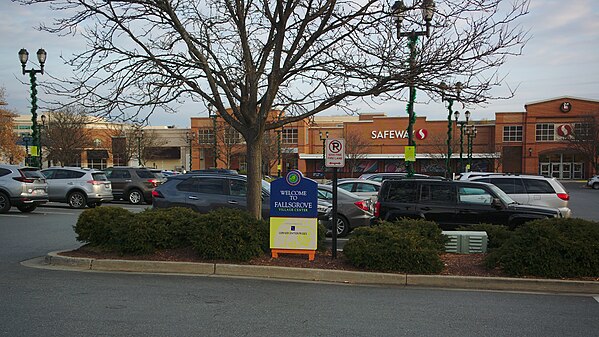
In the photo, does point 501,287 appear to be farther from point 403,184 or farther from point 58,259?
point 58,259

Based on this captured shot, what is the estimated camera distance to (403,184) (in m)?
12.9

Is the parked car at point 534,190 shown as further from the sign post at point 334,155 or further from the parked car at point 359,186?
the sign post at point 334,155

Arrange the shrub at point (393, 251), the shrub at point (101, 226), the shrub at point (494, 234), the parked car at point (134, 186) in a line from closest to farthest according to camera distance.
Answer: the shrub at point (393, 251), the shrub at point (101, 226), the shrub at point (494, 234), the parked car at point (134, 186)

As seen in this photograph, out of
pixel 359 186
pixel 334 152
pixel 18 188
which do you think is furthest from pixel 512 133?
pixel 334 152

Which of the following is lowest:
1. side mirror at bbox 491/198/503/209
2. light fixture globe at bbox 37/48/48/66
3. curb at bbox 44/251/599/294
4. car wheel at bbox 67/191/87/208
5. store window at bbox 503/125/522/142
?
curb at bbox 44/251/599/294

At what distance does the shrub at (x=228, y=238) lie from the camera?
941 cm

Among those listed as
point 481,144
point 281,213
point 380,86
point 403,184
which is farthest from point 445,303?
point 481,144

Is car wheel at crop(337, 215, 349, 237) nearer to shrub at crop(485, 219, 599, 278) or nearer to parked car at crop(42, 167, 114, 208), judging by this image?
shrub at crop(485, 219, 599, 278)

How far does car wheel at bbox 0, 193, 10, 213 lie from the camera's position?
1848cm

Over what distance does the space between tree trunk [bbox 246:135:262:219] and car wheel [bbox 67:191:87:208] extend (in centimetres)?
1338

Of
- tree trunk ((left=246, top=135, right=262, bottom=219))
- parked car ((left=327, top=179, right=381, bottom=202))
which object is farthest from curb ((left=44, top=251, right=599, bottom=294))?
parked car ((left=327, top=179, right=381, bottom=202))

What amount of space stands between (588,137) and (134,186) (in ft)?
170

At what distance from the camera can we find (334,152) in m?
9.80

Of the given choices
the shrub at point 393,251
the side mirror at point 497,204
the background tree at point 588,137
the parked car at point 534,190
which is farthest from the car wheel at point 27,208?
the background tree at point 588,137
